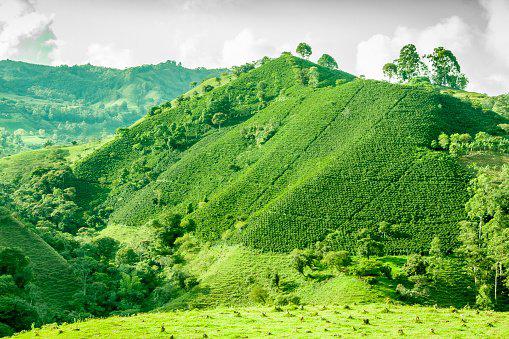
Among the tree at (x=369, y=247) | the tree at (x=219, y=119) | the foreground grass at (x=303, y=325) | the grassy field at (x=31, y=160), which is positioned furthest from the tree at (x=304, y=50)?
the foreground grass at (x=303, y=325)

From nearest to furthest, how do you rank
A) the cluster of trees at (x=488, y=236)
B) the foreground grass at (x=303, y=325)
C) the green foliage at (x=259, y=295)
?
the foreground grass at (x=303, y=325), the cluster of trees at (x=488, y=236), the green foliage at (x=259, y=295)

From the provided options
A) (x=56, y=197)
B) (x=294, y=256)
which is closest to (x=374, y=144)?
(x=294, y=256)

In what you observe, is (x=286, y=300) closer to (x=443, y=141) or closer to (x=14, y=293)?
(x=14, y=293)

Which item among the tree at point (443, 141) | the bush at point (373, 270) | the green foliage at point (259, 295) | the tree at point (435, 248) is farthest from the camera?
the tree at point (443, 141)

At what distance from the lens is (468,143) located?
332ft

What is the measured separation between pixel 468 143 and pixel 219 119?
77420 mm

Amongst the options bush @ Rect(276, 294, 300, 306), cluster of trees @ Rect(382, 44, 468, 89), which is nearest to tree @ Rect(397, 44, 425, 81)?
cluster of trees @ Rect(382, 44, 468, 89)

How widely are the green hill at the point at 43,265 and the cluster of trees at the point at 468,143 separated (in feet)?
269

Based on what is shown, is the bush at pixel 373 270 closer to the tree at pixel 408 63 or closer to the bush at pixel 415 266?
the bush at pixel 415 266

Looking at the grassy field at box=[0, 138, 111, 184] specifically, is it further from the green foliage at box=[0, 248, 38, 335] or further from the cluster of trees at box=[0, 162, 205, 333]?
the green foliage at box=[0, 248, 38, 335]

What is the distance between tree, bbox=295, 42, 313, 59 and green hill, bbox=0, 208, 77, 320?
442ft

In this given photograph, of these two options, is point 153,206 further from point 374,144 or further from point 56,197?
point 374,144

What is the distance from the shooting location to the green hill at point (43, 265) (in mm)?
74375

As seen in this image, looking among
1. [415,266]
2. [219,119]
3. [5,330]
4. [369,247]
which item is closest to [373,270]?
[415,266]
